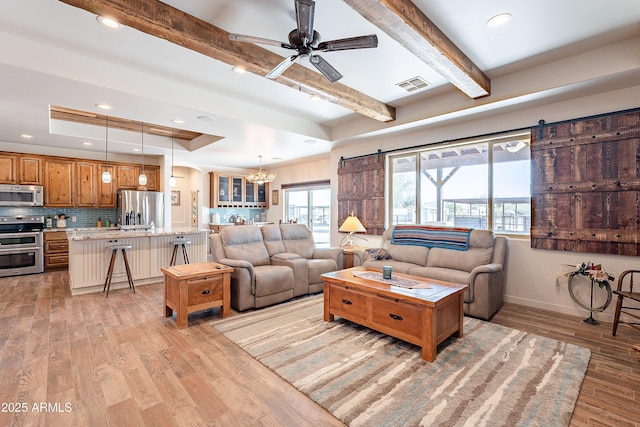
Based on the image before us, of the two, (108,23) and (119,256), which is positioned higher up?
(108,23)

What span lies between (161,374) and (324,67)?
2.81 meters

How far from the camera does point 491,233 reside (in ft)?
12.9

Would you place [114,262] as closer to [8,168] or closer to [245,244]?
[245,244]

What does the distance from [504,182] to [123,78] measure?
4.91 m

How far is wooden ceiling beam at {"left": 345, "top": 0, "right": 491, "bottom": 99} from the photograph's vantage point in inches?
81.3

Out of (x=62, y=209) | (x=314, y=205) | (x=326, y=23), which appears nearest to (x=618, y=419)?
(x=326, y=23)

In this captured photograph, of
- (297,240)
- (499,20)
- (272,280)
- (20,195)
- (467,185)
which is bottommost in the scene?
(272,280)

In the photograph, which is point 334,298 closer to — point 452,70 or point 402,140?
point 452,70

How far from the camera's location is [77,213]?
21.5 feet

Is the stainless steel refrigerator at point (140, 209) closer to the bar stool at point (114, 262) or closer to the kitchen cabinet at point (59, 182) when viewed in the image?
the kitchen cabinet at point (59, 182)

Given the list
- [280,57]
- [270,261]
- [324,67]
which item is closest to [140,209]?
[270,261]

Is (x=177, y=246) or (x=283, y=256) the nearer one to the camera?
(x=283, y=256)

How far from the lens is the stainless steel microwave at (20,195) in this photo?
5.43 metres

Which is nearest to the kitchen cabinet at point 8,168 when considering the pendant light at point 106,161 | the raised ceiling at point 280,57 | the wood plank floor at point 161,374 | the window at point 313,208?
the raised ceiling at point 280,57
